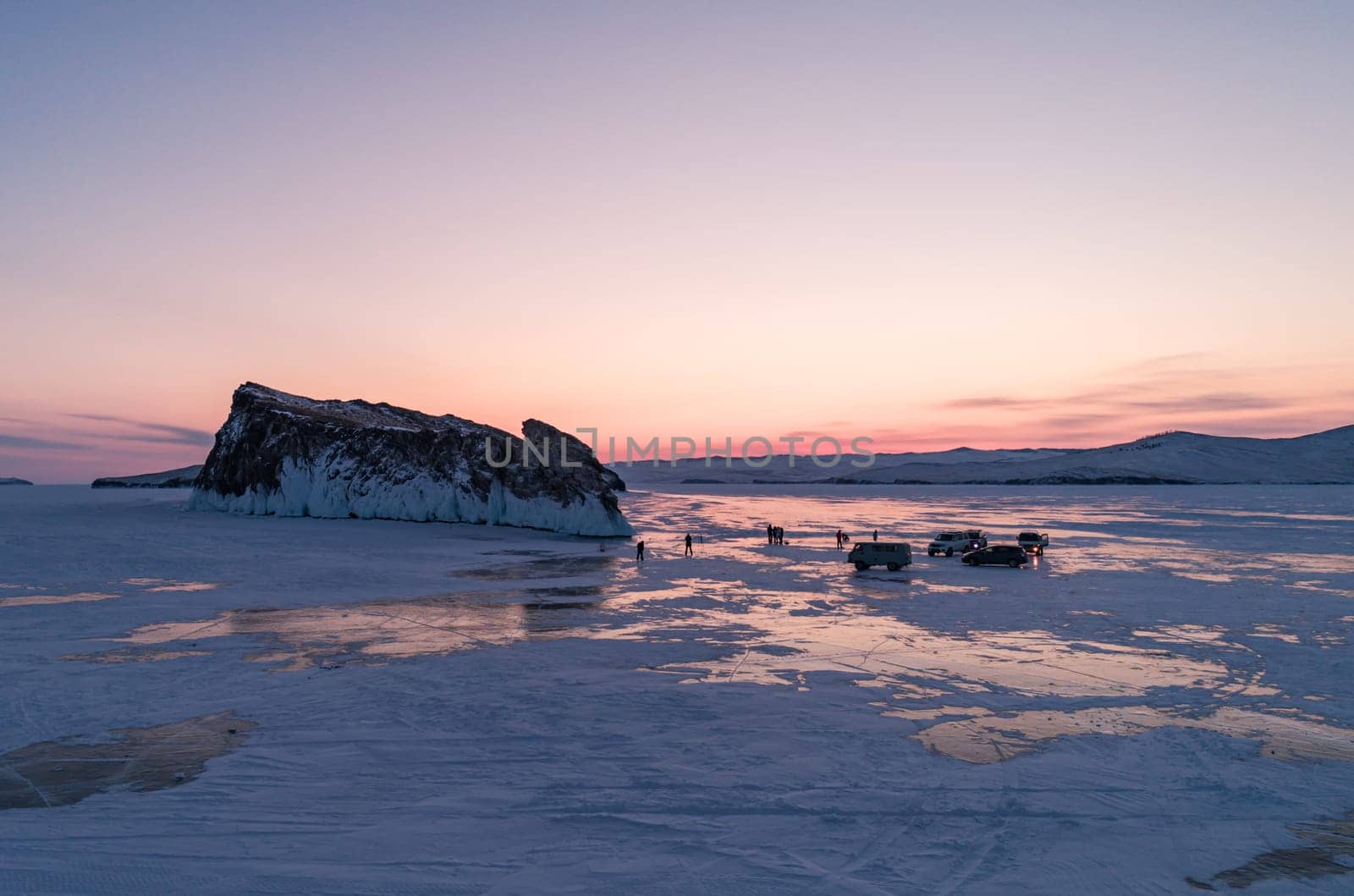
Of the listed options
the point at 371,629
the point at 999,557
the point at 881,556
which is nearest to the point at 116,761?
the point at 371,629

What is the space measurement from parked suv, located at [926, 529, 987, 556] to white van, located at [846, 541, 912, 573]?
7.40 m

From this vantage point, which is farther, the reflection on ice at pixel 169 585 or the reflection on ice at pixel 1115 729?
the reflection on ice at pixel 169 585

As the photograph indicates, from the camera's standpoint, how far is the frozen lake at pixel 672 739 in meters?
9.00

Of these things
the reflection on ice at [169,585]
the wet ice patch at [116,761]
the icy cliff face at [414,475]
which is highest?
the icy cliff face at [414,475]

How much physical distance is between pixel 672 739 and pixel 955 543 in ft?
122

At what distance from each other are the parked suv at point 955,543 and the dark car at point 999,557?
4.45m

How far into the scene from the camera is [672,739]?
13.1m

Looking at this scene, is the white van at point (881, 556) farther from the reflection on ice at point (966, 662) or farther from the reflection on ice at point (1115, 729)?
the reflection on ice at point (1115, 729)

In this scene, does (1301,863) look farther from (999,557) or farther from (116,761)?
(999,557)

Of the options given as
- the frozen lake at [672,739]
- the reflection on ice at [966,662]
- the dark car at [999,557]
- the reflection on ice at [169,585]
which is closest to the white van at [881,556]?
the dark car at [999,557]

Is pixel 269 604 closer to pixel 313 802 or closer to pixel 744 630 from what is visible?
pixel 744 630

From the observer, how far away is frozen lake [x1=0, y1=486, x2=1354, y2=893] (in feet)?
29.5

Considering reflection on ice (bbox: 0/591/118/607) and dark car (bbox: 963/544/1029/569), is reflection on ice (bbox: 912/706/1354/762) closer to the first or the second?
dark car (bbox: 963/544/1029/569)

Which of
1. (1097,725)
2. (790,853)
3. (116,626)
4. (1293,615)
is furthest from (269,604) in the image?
(1293,615)
